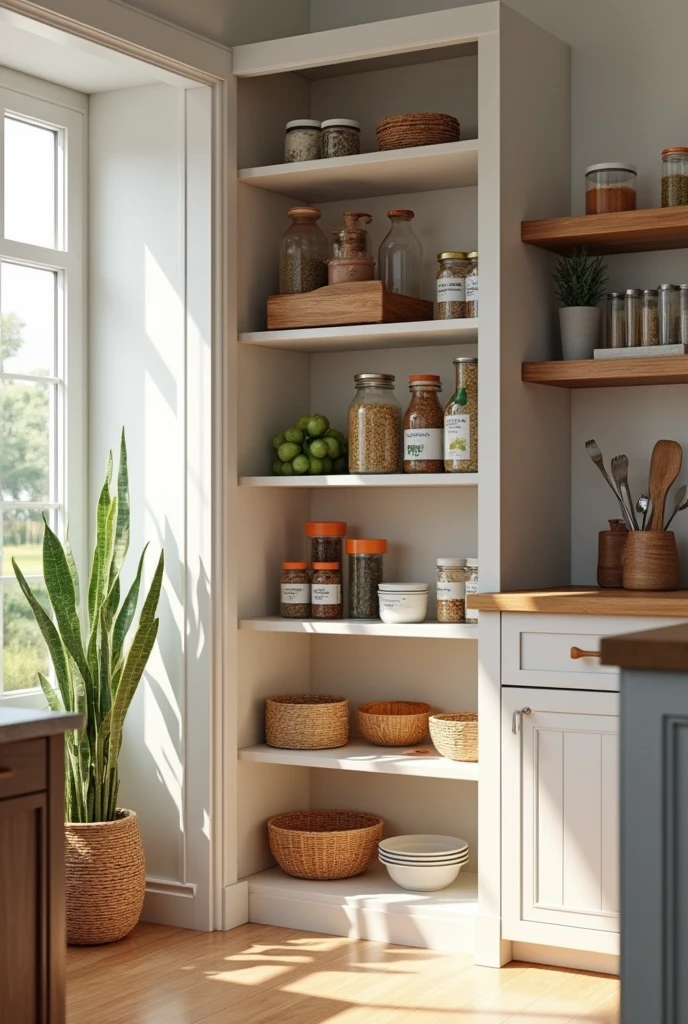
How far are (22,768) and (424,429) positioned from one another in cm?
169

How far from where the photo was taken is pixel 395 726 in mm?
3893

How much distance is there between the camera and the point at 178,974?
3.40m

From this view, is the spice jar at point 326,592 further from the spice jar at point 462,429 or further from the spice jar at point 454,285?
the spice jar at point 454,285

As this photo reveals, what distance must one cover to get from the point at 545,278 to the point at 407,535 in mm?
861

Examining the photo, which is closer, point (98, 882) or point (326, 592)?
point (98, 882)

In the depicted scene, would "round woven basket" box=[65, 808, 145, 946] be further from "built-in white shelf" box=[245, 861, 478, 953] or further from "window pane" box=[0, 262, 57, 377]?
"window pane" box=[0, 262, 57, 377]

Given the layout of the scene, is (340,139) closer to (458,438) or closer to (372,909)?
(458,438)

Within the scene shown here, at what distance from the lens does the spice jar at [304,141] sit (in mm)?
3895

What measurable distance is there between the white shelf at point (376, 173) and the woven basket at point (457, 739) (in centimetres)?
151

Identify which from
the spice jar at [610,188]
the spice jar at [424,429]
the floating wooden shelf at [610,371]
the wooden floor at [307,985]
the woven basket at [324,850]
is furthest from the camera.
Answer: the woven basket at [324,850]

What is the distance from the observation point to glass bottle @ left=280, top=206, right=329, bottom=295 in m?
3.93

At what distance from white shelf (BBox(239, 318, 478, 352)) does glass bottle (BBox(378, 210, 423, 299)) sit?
156 mm

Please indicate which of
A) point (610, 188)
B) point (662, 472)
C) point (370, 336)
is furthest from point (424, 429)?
point (610, 188)

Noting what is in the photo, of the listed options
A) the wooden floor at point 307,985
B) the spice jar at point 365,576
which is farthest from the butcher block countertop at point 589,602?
the wooden floor at point 307,985
